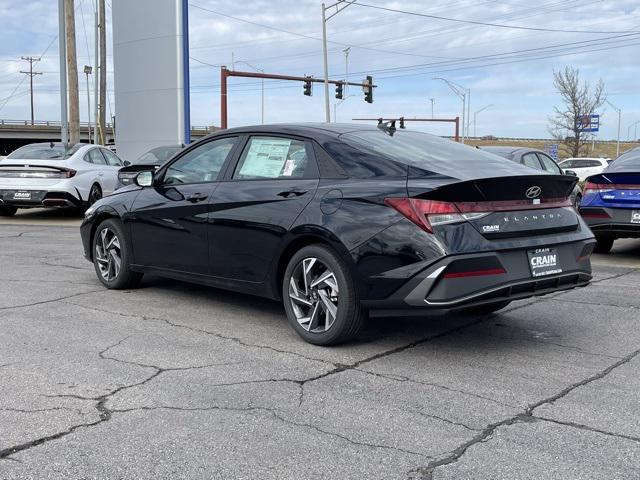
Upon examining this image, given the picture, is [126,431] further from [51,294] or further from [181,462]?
[51,294]

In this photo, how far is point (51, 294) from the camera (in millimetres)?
7090

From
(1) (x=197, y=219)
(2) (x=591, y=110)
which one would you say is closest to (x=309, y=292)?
(1) (x=197, y=219)

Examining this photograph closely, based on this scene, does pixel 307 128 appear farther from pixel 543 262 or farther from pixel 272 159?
pixel 543 262

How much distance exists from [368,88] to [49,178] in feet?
106

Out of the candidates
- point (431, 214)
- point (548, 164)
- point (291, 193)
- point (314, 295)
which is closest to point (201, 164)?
point (291, 193)

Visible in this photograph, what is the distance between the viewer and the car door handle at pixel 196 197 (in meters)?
6.12

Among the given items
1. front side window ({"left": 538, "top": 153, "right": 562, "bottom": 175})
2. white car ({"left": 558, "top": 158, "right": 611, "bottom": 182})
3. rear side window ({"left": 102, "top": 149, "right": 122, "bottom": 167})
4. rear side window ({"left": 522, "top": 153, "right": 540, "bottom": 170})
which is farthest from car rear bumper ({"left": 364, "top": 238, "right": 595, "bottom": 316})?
white car ({"left": 558, "top": 158, "right": 611, "bottom": 182})

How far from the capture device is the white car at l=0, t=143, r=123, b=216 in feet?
48.0

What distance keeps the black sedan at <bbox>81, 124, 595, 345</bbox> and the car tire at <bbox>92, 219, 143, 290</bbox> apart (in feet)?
2.23

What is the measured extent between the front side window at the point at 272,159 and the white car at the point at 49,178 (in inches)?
386

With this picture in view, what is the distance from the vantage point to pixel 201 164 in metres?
6.41

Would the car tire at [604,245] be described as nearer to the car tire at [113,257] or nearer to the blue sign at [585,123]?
the car tire at [113,257]

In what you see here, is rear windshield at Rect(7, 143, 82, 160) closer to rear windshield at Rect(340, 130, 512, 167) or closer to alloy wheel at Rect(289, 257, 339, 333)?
rear windshield at Rect(340, 130, 512, 167)

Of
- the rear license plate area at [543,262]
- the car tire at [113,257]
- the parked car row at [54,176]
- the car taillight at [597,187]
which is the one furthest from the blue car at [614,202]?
the parked car row at [54,176]
